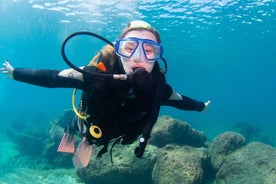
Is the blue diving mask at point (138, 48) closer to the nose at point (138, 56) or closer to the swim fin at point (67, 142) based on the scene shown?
the nose at point (138, 56)

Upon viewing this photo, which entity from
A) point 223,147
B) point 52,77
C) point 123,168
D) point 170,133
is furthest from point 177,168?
point 52,77

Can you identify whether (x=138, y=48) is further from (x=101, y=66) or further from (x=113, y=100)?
(x=113, y=100)

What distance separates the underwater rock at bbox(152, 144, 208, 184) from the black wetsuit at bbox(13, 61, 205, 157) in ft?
14.1

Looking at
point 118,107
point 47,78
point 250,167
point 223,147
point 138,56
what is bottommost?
point 223,147

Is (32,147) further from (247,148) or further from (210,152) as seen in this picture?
(247,148)

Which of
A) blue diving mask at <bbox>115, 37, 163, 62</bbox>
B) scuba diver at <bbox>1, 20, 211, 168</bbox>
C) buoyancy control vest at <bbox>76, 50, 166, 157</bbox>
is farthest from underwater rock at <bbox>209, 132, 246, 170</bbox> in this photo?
blue diving mask at <bbox>115, 37, 163, 62</bbox>

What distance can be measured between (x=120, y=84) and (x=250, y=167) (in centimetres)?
663

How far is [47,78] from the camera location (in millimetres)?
4191

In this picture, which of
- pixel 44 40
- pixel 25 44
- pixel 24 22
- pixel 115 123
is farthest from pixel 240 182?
pixel 25 44

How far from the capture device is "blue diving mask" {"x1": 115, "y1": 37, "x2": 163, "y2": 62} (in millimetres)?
3945

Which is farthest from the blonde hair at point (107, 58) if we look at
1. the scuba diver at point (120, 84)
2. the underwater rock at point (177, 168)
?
the underwater rock at point (177, 168)

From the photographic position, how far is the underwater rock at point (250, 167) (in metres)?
8.09

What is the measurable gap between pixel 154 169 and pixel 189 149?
5.77 feet

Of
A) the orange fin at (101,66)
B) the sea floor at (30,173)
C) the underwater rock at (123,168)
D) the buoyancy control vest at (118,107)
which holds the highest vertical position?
the orange fin at (101,66)
